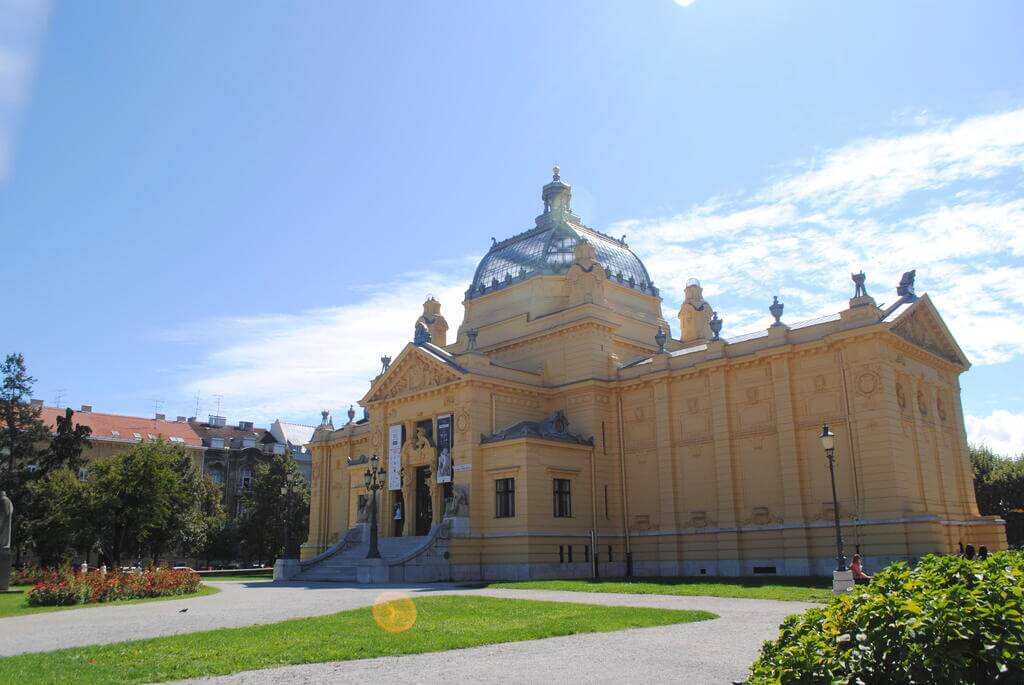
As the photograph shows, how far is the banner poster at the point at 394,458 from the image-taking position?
156ft

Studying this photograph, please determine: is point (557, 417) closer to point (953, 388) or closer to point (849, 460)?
point (849, 460)

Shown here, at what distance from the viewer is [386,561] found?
124 ft

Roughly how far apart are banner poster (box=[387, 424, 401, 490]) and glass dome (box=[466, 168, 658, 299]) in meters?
11.9

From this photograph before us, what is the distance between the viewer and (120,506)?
46.4 meters

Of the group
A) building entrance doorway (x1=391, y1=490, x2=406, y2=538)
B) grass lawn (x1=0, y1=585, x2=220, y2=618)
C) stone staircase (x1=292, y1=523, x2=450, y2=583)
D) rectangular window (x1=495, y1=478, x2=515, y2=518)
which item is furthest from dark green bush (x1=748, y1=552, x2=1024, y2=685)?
building entrance doorway (x1=391, y1=490, x2=406, y2=538)

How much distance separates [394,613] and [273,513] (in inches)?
2181

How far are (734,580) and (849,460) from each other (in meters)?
7.37

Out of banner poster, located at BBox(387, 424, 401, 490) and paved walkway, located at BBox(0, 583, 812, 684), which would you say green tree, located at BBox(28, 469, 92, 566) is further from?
paved walkway, located at BBox(0, 583, 812, 684)

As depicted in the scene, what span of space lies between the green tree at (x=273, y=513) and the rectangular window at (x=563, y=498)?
3616 centimetres

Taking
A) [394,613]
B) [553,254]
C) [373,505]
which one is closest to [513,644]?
[394,613]

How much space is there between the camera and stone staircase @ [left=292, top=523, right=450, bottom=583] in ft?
124

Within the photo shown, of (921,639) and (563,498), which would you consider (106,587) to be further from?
(921,639)

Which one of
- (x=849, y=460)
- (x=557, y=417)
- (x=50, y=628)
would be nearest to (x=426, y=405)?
(x=557, y=417)

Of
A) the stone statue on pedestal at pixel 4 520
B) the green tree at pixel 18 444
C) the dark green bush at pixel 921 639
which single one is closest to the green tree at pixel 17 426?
the green tree at pixel 18 444
